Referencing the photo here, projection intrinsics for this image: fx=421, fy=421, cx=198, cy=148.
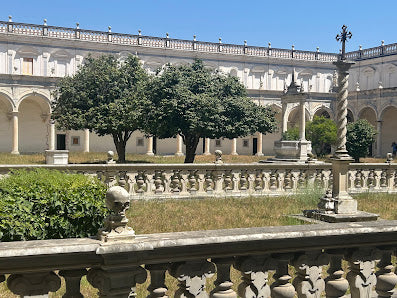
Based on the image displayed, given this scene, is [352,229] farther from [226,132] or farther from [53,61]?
[53,61]

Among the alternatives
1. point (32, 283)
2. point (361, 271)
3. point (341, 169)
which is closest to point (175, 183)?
point (341, 169)

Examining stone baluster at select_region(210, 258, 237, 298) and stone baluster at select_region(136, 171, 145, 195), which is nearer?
stone baluster at select_region(210, 258, 237, 298)

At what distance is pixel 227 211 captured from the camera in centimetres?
1091

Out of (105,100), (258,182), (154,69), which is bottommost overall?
(258,182)

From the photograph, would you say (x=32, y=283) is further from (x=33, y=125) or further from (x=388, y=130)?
(x=388, y=130)

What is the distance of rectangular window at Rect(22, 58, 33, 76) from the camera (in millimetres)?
36438

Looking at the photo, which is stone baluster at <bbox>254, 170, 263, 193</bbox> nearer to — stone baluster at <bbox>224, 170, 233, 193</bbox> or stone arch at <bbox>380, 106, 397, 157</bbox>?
stone baluster at <bbox>224, 170, 233, 193</bbox>

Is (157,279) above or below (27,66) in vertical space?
below

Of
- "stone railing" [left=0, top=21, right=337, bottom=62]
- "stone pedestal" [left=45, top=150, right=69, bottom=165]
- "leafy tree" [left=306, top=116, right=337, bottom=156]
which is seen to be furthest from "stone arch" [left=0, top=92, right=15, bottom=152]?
"leafy tree" [left=306, top=116, right=337, bottom=156]

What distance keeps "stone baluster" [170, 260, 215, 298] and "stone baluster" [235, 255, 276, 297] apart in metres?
0.25

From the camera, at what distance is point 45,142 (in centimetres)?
3959

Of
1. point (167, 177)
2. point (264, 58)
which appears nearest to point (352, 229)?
point (167, 177)

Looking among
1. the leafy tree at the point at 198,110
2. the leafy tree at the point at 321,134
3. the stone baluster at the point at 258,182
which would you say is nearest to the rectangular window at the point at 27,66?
the leafy tree at the point at 198,110

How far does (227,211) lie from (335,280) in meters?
7.71
